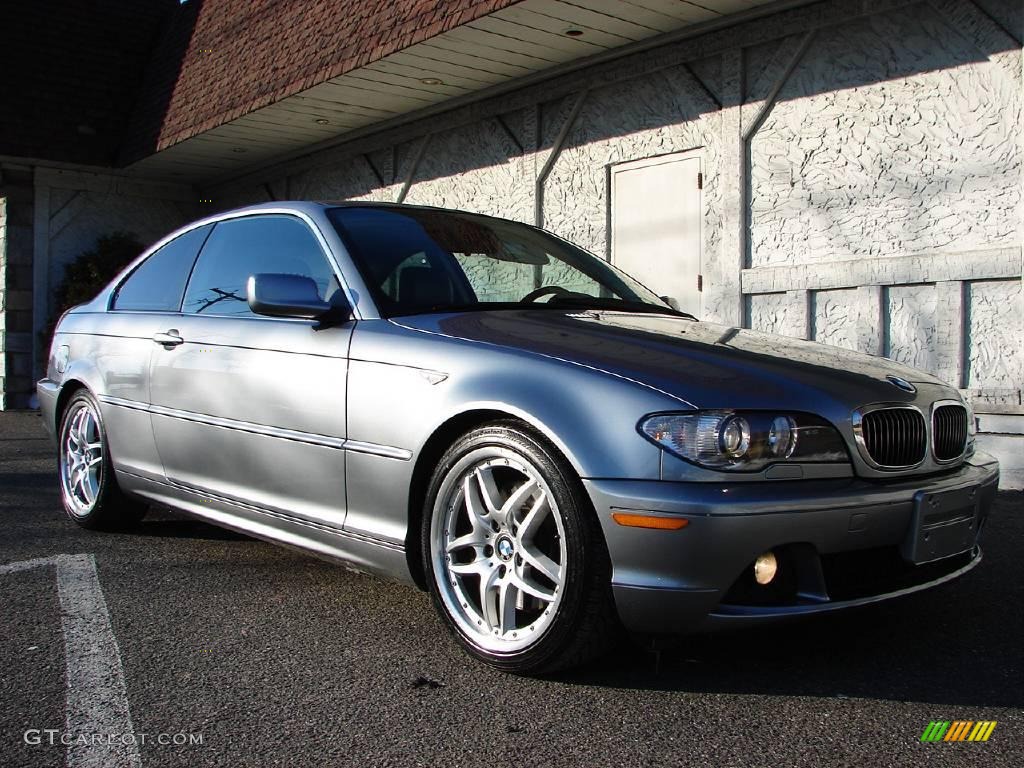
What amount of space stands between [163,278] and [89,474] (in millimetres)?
1064

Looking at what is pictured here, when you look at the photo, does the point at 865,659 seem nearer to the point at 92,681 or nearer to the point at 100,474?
the point at 92,681

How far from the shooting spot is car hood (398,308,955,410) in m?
2.70

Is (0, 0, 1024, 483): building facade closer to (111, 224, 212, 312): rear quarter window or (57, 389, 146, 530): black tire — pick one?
(111, 224, 212, 312): rear quarter window

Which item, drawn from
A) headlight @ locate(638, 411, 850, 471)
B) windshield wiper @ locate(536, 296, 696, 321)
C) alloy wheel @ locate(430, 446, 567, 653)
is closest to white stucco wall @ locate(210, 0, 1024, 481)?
windshield wiper @ locate(536, 296, 696, 321)

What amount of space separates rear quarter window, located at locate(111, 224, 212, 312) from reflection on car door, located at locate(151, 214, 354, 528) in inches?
4.3

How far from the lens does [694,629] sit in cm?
258

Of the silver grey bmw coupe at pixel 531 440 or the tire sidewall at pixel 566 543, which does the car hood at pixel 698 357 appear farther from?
the tire sidewall at pixel 566 543

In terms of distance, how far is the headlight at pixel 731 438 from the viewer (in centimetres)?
256

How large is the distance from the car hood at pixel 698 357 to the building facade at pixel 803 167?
350 cm

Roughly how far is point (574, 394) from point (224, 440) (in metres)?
1.71

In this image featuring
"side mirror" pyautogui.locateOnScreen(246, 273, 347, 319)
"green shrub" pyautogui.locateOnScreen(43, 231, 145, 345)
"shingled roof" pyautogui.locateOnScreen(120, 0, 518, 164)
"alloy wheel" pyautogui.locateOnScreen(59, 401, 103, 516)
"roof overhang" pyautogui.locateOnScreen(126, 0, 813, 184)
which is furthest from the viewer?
"green shrub" pyautogui.locateOnScreen(43, 231, 145, 345)

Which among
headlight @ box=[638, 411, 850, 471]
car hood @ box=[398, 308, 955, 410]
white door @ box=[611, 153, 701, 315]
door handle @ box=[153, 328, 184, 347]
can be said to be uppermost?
white door @ box=[611, 153, 701, 315]

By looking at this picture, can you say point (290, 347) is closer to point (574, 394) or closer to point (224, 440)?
point (224, 440)

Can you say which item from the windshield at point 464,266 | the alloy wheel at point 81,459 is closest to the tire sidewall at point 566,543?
the windshield at point 464,266
